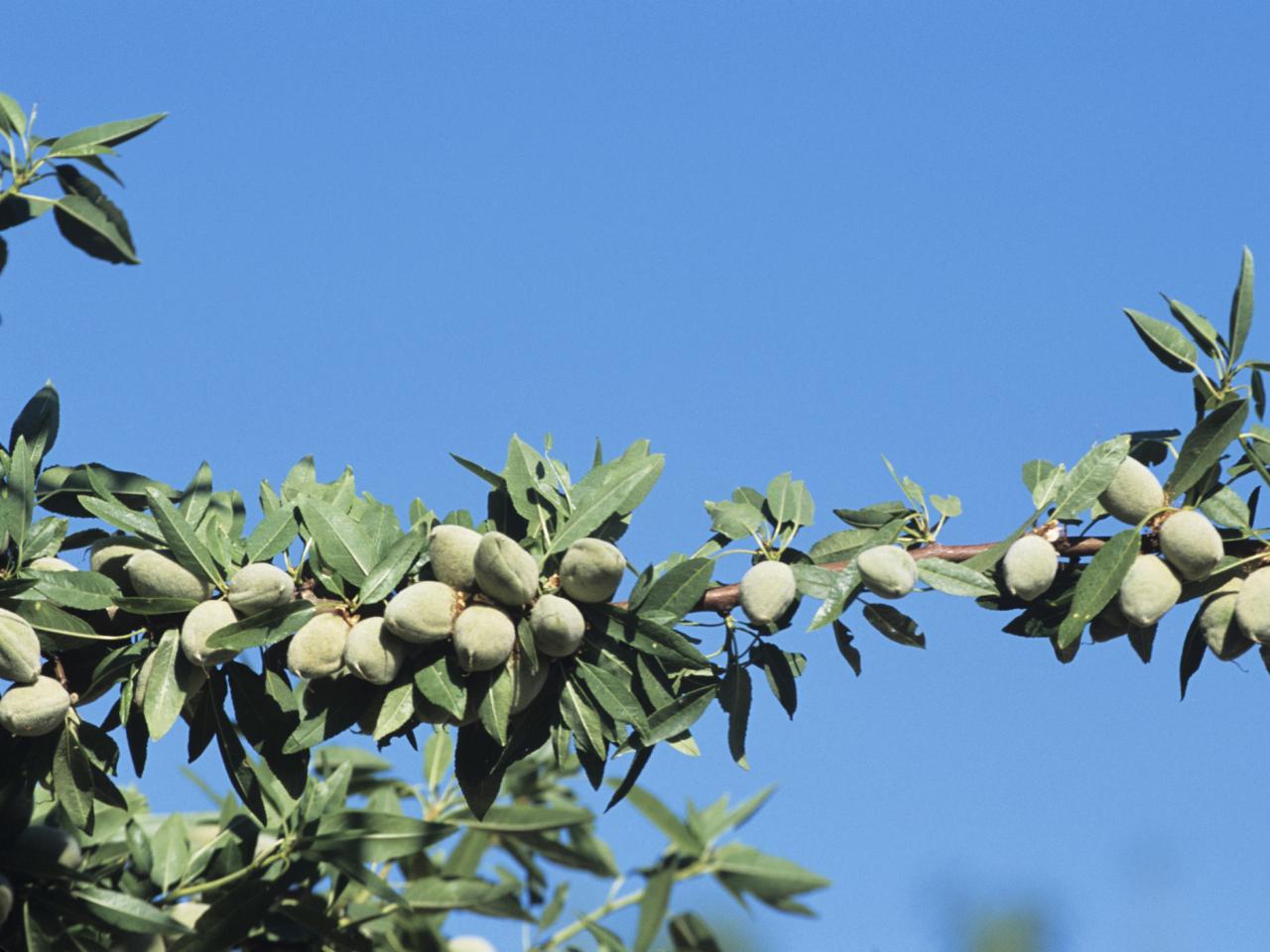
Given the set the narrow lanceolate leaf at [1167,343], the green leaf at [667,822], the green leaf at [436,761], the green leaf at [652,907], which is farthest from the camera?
the green leaf at [436,761]

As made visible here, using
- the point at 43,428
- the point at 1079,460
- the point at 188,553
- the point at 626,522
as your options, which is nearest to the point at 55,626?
the point at 188,553

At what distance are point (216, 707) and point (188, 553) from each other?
0.27 m

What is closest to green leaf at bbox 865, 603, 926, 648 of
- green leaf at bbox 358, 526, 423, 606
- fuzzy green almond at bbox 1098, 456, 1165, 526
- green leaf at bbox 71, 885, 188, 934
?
fuzzy green almond at bbox 1098, 456, 1165, 526

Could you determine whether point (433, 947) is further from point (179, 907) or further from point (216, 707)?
point (216, 707)

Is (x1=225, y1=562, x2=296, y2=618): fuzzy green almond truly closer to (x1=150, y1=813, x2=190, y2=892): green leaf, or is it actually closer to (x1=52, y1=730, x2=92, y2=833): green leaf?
(x1=52, y1=730, x2=92, y2=833): green leaf

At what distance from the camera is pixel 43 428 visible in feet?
8.45

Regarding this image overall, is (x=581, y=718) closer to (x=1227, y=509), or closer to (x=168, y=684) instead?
(x=168, y=684)

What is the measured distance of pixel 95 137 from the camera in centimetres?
292

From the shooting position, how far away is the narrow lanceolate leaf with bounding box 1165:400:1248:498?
7.02 ft

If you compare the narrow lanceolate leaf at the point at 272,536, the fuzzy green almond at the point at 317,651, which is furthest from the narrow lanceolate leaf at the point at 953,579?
the narrow lanceolate leaf at the point at 272,536

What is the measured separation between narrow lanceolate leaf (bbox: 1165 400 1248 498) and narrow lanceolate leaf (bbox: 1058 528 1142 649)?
132mm

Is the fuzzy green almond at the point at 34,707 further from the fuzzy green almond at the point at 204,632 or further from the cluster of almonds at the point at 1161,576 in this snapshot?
the cluster of almonds at the point at 1161,576

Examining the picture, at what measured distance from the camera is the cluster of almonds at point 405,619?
2.11 metres

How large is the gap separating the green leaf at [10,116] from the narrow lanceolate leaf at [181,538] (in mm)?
1079
